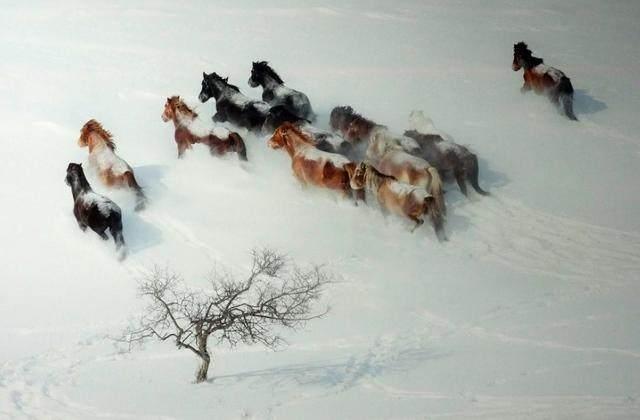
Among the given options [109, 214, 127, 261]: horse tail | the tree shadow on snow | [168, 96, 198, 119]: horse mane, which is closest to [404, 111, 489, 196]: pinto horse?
[168, 96, 198, 119]: horse mane

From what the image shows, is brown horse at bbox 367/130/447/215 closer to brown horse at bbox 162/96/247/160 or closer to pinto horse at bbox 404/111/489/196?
pinto horse at bbox 404/111/489/196

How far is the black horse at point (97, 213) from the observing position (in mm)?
14500

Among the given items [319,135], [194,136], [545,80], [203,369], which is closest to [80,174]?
[194,136]

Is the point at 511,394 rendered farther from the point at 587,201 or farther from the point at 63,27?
the point at 63,27

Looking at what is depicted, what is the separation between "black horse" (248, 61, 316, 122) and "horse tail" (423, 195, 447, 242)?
15.2 feet

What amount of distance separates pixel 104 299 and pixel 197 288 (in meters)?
1.50

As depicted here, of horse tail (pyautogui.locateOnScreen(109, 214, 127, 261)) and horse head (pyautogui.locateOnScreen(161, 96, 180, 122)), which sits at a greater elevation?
horse head (pyautogui.locateOnScreen(161, 96, 180, 122))

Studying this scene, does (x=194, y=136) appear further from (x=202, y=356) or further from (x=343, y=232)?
(x=202, y=356)

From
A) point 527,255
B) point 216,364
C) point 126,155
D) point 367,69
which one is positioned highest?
point 367,69

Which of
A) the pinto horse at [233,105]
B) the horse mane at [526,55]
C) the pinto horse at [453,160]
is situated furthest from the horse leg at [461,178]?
the horse mane at [526,55]

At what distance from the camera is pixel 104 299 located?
45.2ft

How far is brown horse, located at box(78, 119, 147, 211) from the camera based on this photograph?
15719 mm

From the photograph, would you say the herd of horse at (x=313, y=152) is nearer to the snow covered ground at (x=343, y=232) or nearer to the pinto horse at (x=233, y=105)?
the pinto horse at (x=233, y=105)

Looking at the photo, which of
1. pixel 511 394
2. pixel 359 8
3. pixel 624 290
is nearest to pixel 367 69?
pixel 359 8
